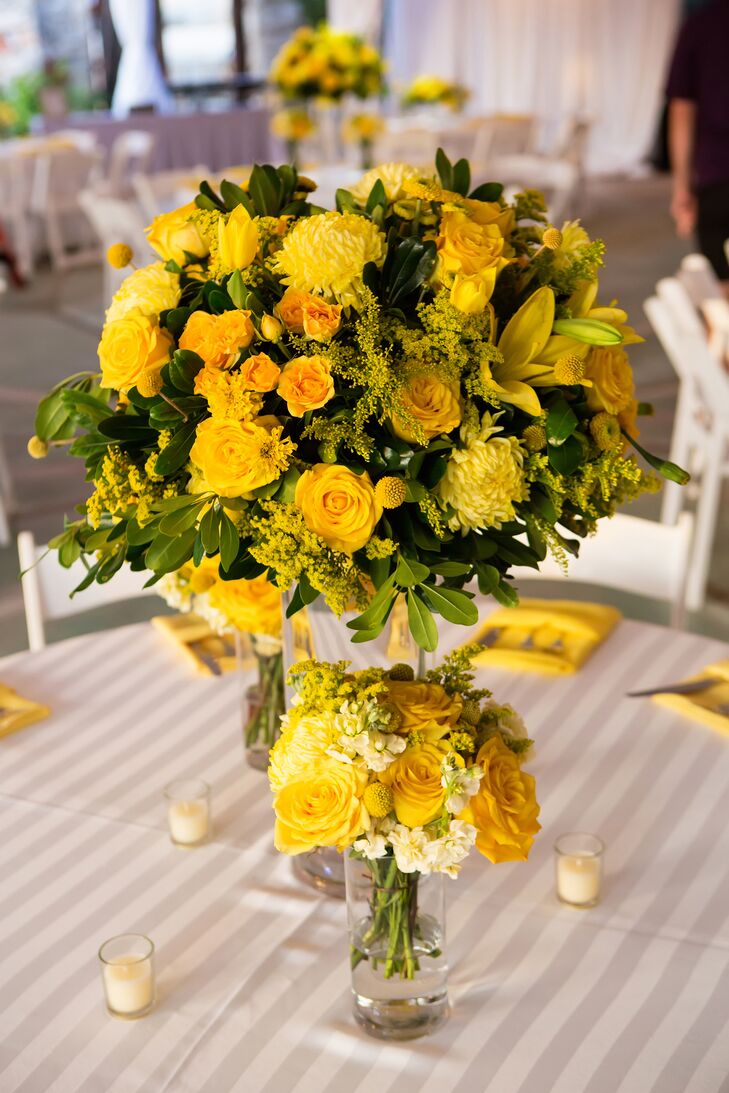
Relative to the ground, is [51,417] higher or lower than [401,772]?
higher

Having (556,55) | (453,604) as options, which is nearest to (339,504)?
Result: (453,604)

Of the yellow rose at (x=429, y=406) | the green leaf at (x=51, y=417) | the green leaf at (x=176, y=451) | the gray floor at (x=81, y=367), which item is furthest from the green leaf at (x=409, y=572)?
the gray floor at (x=81, y=367)

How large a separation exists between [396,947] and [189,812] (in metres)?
0.43

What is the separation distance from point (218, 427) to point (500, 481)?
254mm

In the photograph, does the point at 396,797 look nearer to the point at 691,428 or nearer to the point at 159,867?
the point at 159,867

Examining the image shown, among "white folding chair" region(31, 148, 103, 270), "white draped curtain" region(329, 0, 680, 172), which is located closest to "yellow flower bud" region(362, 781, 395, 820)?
"white folding chair" region(31, 148, 103, 270)

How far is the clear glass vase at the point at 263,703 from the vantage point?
1.62m

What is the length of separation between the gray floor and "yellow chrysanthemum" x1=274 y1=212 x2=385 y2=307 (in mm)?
2647

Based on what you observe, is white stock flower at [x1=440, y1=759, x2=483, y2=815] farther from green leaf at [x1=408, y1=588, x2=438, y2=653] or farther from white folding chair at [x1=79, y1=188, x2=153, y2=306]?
white folding chair at [x1=79, y1=188, x2=153, y2=306]

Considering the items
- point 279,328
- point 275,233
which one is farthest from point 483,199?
point 279,328

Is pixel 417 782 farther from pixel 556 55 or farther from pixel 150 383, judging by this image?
pixel 556 55

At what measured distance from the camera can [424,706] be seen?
3.60ft

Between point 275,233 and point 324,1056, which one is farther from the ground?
point 275,233

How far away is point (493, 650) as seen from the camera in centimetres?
199
